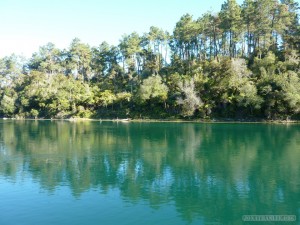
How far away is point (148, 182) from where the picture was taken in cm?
2620

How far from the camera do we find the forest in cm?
8094

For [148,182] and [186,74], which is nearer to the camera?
[148,182]

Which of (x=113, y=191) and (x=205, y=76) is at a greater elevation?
(x=205, y=76)

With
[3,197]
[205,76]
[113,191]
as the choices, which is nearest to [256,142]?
[113,191]

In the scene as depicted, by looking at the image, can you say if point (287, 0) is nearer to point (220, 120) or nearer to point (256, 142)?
point (220, 120)

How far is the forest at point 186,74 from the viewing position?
266 feet

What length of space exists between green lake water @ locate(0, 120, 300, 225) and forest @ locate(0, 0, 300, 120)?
124 feet

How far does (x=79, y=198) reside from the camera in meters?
22.1

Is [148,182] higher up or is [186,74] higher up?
[186,74]

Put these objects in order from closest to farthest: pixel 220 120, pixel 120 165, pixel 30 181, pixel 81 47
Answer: pixel 30 181, pixel 120 165, pixel 220 120, pixel 81 47

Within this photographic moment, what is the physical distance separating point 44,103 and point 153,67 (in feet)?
128

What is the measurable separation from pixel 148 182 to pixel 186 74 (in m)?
73.7

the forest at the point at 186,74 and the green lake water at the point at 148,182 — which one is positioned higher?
the forest at the point at 186,74

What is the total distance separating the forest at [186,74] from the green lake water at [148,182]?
1484 inches
